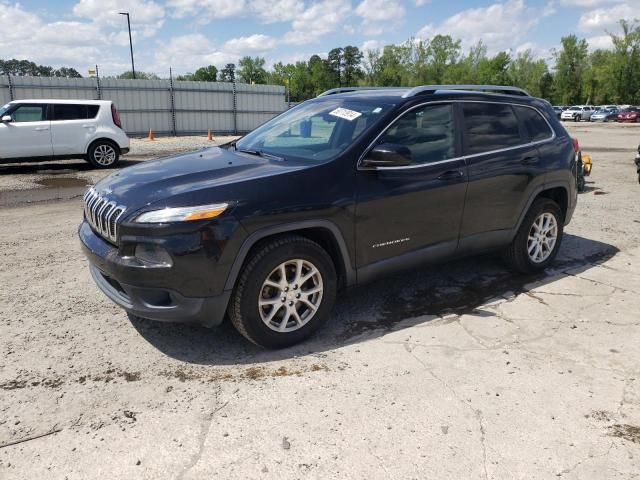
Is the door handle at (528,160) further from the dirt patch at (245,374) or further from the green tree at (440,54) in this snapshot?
the green tree at (440,54)

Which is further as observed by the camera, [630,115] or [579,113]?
[579,113]

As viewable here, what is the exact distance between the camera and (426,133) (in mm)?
4109

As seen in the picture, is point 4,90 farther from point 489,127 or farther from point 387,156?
point 387,156

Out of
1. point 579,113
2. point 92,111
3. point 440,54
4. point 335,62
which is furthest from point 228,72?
point 92,111

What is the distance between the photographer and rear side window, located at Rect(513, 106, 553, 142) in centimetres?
488

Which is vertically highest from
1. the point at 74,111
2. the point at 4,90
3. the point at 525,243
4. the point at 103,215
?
the point at 4,90

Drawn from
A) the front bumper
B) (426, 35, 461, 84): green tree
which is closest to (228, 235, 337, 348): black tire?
the front bumper

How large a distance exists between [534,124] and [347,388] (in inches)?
131

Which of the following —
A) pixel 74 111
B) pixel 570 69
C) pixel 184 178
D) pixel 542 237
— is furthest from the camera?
pixel 570 69

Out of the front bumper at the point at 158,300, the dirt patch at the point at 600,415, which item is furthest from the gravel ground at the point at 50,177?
the dirt patch at the point at 600,415

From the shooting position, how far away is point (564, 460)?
250 centimetres

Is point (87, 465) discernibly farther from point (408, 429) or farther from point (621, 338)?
point (621, 338)

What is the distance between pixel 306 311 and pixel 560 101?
75.0 metres

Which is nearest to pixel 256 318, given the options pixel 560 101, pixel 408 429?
pixel 408 429
